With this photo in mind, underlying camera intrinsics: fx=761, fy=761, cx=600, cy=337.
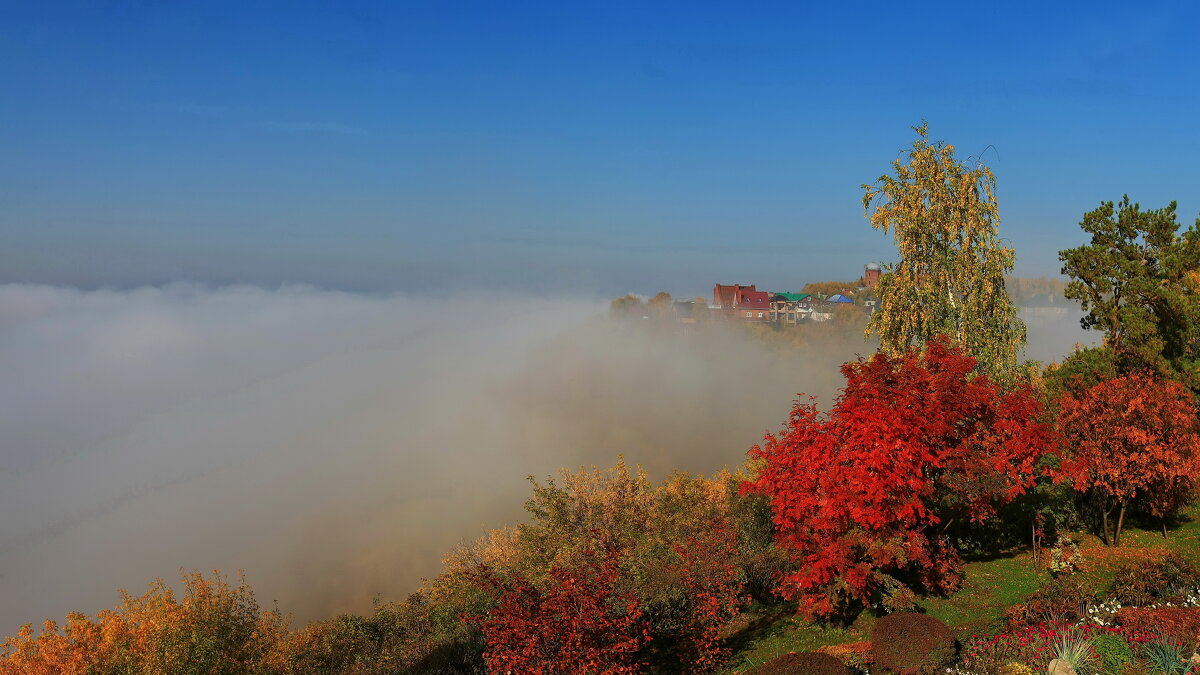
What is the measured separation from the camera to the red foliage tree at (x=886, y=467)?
17.4 m

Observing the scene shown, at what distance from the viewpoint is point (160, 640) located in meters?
22.8

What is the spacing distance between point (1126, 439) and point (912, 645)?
11305 millimetres

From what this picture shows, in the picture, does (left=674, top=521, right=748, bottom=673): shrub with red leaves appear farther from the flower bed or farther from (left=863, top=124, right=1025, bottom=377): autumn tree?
(left=863, top=124, right=1025, bottom=377): autumn tree

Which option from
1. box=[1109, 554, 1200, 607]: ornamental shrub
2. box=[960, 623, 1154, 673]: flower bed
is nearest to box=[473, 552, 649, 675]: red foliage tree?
box=[960, 623, 1154, 673]: flower bed

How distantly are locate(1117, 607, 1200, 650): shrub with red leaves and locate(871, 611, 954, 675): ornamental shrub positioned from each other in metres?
3.34

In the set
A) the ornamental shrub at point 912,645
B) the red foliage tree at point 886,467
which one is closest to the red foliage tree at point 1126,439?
the red foliage tree at point 886,467

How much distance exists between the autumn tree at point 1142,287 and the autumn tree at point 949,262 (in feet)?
9.67

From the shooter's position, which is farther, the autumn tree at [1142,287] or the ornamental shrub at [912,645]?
the autumn tree at [1142,287]

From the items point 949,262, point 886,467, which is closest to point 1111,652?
point 886,467

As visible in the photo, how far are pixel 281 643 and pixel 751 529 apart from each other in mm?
18930

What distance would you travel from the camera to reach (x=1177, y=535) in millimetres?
24906

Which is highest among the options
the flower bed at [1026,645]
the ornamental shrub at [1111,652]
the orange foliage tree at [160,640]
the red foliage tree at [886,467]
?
the red foliage tree at [886,467]

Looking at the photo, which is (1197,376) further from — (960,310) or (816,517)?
(816,517)

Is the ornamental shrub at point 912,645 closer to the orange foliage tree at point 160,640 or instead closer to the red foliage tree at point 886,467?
the red foliage tree at point 886,467
